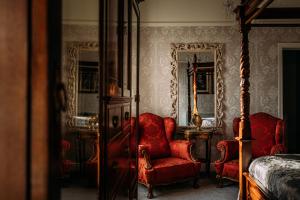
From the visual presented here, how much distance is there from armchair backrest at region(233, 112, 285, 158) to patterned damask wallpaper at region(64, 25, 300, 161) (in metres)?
0.49

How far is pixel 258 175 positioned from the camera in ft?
9.07

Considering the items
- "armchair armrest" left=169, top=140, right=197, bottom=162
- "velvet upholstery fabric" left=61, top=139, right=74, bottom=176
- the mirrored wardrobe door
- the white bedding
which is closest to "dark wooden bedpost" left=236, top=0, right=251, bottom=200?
the white bedding

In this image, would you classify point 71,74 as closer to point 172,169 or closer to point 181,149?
point 172,169

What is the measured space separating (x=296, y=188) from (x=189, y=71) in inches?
128

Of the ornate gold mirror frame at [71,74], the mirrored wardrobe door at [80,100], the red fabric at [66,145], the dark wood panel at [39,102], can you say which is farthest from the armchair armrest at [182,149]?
the dark wood panel at [39,102]

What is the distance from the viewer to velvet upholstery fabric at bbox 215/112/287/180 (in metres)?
4.15

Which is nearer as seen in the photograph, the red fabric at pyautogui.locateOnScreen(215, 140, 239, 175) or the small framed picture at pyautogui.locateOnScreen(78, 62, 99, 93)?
the small framed picture at pyautogui.locateOnScreen(78, 62, 99, 93)

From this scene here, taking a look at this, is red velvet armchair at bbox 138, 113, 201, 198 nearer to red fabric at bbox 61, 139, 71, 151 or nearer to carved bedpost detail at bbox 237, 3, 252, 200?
carved bedpost detail at bbox 237, 3, 252, 200

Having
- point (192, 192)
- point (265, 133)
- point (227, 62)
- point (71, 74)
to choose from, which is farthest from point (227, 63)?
point (71, 74)

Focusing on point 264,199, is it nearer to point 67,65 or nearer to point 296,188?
point 296,188

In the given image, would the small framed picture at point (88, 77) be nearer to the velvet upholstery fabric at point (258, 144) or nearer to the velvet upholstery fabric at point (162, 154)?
the velvet upholstery fabric at point (162, 154)

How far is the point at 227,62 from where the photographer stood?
200 inches

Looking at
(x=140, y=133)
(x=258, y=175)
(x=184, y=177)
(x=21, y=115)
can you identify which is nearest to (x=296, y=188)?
(x=258, y=175)

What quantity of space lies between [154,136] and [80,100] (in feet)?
11.8
